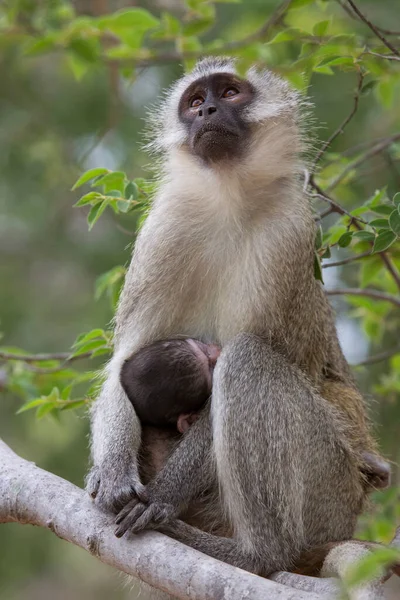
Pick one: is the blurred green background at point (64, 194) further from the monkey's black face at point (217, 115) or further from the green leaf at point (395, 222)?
the green leaf at point (395, 222)

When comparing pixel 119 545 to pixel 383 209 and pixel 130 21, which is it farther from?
pixel 130 21

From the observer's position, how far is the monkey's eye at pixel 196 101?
6.25m

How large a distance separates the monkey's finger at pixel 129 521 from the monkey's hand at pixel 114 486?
141 millimetres

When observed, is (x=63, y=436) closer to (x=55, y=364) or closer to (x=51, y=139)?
(x=51, y=139)

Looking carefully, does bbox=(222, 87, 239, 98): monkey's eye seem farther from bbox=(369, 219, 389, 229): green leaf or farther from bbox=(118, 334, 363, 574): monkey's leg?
bbox=(118, 334, 363, 574): monkey's leg

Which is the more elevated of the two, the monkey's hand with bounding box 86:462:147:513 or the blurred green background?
the blurred green background

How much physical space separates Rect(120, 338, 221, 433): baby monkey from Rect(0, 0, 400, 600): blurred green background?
347cm

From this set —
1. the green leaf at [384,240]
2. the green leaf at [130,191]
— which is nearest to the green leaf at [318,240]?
the green leaf at [384,240]

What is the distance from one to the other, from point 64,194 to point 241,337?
9.60m

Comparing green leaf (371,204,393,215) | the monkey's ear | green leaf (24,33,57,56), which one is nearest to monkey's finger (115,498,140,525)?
the monkey's ear

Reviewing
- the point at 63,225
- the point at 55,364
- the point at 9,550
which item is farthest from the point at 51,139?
the point at 55,364

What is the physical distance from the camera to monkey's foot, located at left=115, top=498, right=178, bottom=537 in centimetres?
474

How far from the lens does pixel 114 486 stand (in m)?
5.21

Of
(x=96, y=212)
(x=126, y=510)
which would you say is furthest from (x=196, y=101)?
(x=126, y=510)
